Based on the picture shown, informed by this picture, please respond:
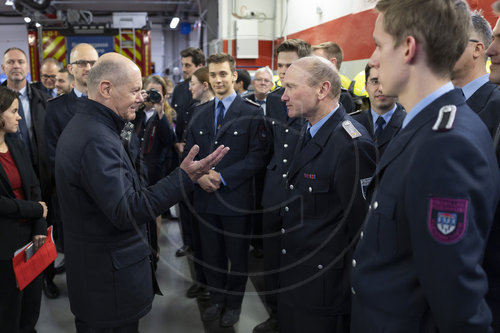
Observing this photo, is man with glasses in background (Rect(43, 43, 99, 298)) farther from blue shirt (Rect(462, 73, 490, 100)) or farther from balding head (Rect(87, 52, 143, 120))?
blue shirt (Rect(462, 73, 490, 100))

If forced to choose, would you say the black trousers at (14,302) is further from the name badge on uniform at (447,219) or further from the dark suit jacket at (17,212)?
the name badge on uniform at (447,219)

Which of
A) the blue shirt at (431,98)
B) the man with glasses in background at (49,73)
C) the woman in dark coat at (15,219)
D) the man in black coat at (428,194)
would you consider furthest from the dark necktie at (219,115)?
the man with glasses in background at (49,73)

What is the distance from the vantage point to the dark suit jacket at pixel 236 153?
280 centimetres

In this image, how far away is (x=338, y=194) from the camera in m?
1.76

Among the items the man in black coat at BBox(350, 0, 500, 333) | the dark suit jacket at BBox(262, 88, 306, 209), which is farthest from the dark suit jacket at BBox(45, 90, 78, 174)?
the man in black coat at BBox(350, 0, 500, 333)

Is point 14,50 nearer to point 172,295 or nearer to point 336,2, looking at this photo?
point 172,295

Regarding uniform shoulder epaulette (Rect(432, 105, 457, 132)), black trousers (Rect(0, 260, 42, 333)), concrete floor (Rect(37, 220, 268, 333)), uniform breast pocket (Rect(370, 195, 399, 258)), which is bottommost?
concrete floor (Rect(37, 220, 268, 333))

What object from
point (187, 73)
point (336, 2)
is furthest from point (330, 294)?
point (336, 2)

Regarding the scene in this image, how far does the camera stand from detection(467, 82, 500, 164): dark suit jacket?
4.99 ft

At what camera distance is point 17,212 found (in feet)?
7.18

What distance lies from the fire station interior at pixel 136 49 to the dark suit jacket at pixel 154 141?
0.97m

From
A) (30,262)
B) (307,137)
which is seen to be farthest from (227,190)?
(30,262)

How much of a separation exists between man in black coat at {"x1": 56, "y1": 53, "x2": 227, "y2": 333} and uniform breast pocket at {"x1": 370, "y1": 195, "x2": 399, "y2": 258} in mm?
815

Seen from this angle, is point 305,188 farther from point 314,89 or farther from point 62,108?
point 62,108
